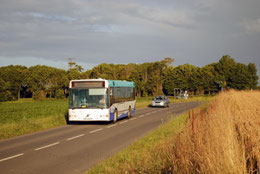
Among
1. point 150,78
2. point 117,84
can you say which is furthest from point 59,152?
point 150,78

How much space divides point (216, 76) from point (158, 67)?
54.7 ft

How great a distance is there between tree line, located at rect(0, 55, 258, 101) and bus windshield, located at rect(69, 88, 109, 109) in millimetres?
62171

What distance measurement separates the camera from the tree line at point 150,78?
82750 millimetres

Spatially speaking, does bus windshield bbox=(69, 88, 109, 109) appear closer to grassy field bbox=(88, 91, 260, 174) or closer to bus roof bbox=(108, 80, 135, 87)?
bus roof bbox=(108, 80, 135, 87)

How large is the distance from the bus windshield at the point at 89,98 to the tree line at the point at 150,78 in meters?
62.2

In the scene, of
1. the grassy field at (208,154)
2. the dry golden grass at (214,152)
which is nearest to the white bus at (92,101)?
the grassy field at (208,154)

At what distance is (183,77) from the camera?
91.3m

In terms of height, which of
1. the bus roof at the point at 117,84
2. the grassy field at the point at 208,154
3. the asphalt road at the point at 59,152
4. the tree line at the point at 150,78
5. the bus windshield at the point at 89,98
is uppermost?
the tree line at the point at 150,78

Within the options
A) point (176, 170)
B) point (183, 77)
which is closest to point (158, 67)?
point (183, 77)

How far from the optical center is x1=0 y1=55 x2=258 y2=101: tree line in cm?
8275

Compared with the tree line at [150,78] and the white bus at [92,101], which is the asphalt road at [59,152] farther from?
the tree line at [150,78]

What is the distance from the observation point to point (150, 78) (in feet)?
285

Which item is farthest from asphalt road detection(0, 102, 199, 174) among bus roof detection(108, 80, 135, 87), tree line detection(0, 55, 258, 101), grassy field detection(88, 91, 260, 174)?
tree line detection(0, 55, 258, 101)

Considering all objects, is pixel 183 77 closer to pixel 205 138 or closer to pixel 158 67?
pixel 158 67
